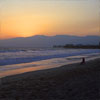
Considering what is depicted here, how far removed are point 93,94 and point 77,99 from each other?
65 centimetres

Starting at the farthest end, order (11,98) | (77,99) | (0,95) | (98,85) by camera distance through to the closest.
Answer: (98,85)
(0,95)
(11,98)
(77,99)

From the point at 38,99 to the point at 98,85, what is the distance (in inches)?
97.2

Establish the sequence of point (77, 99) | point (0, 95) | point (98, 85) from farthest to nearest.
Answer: point (98, 85), point (0, 95), point (77, 99)

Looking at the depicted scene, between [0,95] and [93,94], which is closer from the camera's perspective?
[93,94]

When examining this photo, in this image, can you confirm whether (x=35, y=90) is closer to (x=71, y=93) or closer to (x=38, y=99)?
(x=38, y=99)

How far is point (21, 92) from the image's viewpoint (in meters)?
6.07

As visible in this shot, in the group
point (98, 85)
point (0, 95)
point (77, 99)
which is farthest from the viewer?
point (98, 85)

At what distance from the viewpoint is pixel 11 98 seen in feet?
17.7

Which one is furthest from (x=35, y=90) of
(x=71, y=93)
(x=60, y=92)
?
(x=71, y=93)

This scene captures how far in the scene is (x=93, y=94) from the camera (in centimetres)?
524

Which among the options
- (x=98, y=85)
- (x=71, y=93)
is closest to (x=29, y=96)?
(x=71, y=93)

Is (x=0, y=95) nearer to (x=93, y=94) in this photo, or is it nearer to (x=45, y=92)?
(x=45, y=92)

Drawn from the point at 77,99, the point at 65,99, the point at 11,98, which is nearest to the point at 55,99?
the point at 65,99

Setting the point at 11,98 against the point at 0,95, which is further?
the point at 0,95
